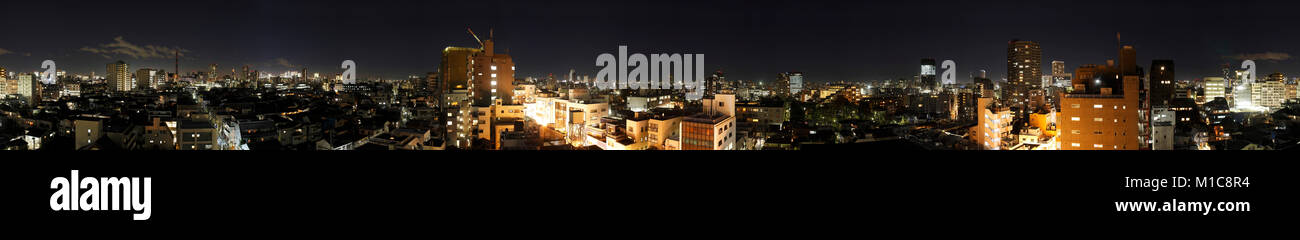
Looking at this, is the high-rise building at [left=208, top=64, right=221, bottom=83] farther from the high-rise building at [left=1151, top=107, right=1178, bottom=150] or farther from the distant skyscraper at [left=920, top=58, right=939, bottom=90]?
the distant skyscraper at [left=920, top=58, right=939, bottom=90]

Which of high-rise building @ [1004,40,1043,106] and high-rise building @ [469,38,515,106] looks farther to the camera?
high-rise building @ [1004,40,1043,106]

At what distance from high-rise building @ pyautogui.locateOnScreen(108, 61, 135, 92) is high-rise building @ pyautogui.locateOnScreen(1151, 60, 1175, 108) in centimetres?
4430

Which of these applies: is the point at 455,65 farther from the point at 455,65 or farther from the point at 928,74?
the point at 928,74

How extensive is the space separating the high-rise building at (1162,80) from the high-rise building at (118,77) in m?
44.3

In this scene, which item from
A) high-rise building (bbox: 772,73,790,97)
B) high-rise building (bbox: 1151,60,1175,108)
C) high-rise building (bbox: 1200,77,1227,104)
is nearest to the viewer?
high-rise building (bbox: 1151,60,1175,108)

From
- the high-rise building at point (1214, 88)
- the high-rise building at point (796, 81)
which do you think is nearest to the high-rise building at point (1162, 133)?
the high-rise building at point (1214, 88)

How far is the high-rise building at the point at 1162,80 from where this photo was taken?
20250 millimetres

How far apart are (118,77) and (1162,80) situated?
150 ft

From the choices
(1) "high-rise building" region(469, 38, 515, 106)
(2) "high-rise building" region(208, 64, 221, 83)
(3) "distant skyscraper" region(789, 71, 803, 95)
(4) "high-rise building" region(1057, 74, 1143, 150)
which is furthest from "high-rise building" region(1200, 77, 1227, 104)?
(2) "high-rise building" region(208, 64, 221, 83)

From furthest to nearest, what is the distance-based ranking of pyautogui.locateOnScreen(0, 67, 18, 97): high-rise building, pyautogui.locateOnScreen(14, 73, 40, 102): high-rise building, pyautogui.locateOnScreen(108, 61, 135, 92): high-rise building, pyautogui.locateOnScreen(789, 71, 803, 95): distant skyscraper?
pyautogui.locateOnScreen(789, 71, 803, 95): distant skyscraper → pyautogui.locateOnScreen(108, 61, 135, 92): high-rise building → pyautogui.locateOnScreen(14, 73, 40, 102): high-rise building → pyautogui.locateOnScreen(0, 67, 18, 97): high-rise building

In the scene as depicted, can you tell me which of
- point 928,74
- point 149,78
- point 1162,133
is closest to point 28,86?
point 149,78

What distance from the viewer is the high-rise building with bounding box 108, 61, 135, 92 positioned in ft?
98.6
